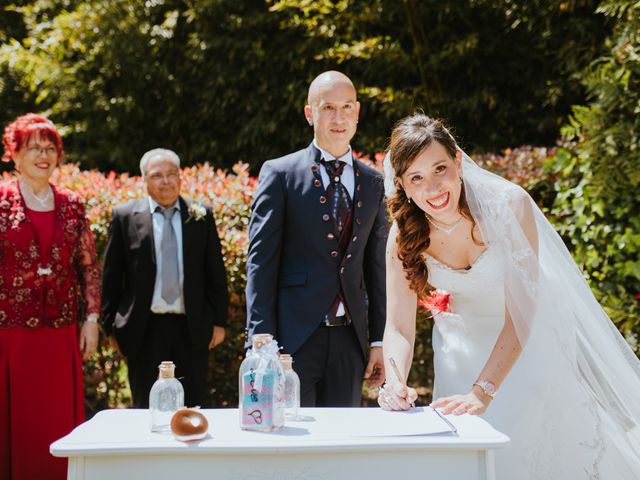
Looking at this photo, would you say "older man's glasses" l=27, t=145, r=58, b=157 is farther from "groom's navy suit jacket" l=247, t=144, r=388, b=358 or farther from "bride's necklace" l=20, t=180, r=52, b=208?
"groom's navy suit jacket" l=247, t=144, r=388, b=358

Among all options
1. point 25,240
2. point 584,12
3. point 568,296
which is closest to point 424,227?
point 568,296

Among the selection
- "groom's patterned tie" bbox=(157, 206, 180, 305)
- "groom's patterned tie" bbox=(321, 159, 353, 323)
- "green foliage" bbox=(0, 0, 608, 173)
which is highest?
"green foliage" bbox=(0, 0, 608, 173)

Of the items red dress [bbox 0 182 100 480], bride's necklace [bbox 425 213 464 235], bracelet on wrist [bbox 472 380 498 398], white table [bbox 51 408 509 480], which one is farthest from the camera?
red dress [bbox 0 182 100 480]

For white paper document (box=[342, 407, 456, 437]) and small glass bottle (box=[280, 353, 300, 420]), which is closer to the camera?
white paper document (box=[342, 407, 456, 437])

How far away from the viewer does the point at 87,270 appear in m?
4.30

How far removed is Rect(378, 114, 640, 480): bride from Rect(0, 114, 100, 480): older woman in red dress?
80.7 inches

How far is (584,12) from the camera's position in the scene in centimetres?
762

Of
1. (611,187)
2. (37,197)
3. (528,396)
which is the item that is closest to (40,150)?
(37,197)

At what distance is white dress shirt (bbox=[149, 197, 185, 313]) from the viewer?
4.48m

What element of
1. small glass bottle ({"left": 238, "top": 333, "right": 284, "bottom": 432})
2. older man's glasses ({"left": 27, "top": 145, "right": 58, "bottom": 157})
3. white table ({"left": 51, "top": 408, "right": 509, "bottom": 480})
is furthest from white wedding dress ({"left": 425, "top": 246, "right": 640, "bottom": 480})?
older man's glasses ({"left": 27, "top": 145, "right": 58, "bottom": 157})

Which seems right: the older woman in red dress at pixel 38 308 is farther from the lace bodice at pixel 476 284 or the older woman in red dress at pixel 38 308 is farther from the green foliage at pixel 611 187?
the green foliage at pixel 611 187

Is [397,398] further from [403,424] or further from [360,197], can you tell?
[360,197]

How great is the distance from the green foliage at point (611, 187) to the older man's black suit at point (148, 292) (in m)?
2.64

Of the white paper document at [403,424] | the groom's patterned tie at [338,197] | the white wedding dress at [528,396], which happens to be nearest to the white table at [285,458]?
the white paper document at [403,424]
